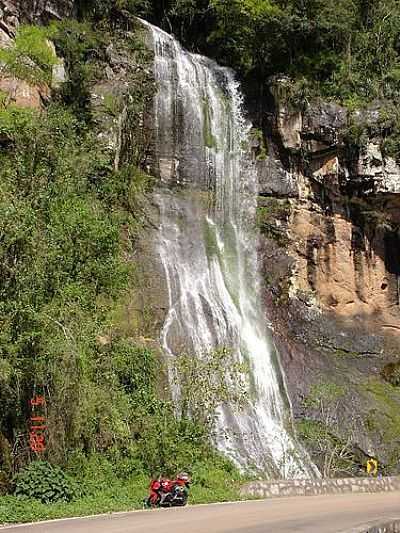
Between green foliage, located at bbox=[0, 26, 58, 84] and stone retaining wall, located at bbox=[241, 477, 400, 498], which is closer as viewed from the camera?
stone retaining wall, located at bbox=[241, 477, 400, 498]

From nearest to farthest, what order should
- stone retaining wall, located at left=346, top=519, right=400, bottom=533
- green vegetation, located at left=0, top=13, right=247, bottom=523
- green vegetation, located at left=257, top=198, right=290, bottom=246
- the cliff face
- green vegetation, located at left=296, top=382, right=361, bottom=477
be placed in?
1. stone retaining wall, located at left=346, top=519, right=400, bottom=533
2. green vegetation, located at left=0, top=13, right=247, bottom=523
3. green vegetation, located at left=296, top=382, right=361, bottom=477
4. the cliff face
5. green vegetation, located at left=257, top=198, right=290, bottom=246

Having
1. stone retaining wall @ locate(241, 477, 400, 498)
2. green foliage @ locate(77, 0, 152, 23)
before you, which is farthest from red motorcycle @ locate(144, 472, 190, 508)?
green foliage @ locate(77, 0, 152, 23)

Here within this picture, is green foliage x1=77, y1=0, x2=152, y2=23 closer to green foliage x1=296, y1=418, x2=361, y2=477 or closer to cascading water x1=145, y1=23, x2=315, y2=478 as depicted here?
cascading water x1=145, y1=23, x2=315, y2=478

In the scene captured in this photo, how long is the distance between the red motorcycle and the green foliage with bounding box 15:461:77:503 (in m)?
1.40

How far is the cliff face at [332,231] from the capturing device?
24547 mm

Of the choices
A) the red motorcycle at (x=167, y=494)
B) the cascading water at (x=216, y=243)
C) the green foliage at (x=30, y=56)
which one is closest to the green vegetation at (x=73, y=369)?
the red motorcycle at (x=167, y=494)

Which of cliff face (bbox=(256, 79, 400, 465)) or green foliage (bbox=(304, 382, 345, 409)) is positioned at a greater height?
cliff face (bbox=(256, 79, 400, 465))

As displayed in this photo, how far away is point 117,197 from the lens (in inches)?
873

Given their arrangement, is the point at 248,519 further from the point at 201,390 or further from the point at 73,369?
the point at 201,390

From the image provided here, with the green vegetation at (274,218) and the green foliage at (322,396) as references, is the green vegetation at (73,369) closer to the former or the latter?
the green foliage at (322,396)

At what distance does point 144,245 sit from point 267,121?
26.8 feet

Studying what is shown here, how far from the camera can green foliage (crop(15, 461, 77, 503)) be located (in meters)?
11.3

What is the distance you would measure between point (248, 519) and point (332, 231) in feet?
57.9

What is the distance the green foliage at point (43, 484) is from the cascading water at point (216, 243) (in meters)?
6.48
